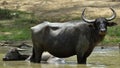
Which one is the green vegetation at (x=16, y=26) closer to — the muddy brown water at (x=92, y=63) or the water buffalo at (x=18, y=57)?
the muddy brown water at (x=92, y=63)

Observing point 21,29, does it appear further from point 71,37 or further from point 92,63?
point 71,37

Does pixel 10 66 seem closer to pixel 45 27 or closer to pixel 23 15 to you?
pixel 45 27

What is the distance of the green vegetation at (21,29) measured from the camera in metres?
28.7

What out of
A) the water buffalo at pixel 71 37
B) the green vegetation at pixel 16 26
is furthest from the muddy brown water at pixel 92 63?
the green vegetation at pixel 16 26

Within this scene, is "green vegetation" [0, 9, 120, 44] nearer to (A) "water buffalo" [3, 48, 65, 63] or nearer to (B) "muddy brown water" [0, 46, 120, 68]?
(B) "muddy brown water" [0, 46, 120, 68]

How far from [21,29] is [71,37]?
12.3 meters

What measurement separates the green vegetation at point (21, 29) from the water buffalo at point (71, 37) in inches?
353

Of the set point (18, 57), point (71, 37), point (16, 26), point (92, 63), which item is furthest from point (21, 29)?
point (71, 37)

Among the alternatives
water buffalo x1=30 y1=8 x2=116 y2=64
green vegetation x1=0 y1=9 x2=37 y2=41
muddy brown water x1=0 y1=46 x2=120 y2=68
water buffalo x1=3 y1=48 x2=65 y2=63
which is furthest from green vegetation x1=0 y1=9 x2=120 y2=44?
water buffalo x1=30 y1=8 x2=116 y2=64

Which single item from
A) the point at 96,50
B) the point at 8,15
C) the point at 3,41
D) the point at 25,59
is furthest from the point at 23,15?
the point at 25,59

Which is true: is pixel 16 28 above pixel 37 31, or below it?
below

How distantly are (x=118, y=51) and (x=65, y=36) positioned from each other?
6.09 meters

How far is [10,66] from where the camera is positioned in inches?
705

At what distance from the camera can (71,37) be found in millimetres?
18703
